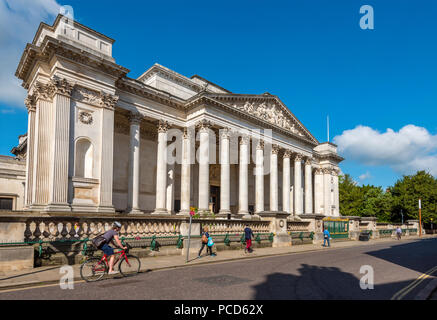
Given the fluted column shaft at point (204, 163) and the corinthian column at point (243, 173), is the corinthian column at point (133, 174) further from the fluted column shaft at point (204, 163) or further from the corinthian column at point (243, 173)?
the corinthian column at point (243, 173)

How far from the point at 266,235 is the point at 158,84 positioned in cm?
2034

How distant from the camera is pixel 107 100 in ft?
74.6

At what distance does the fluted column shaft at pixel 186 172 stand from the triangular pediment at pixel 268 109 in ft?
16.0

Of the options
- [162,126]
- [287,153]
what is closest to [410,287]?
[162,126]

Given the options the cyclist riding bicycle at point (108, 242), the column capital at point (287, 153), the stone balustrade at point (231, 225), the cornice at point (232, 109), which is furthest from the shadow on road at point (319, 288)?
the column capital at point (287, 153)

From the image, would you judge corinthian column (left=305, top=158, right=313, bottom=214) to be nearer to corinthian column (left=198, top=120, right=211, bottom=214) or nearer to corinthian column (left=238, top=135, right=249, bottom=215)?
corinthian column (left=238, top=135, right=249, bottom=215)

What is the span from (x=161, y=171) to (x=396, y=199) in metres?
50.3

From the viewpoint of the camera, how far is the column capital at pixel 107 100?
2255cm

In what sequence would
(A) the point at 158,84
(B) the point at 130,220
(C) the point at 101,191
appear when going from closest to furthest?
(B) the point at 130,220 < (C) the point at 101,191 < (A) the point at 158,84

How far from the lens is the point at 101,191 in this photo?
21.8m

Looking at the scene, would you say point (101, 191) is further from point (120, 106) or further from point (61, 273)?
point (61, 273)

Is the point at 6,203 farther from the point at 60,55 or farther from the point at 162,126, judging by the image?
the point at 60,55

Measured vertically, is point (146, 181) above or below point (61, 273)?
above
